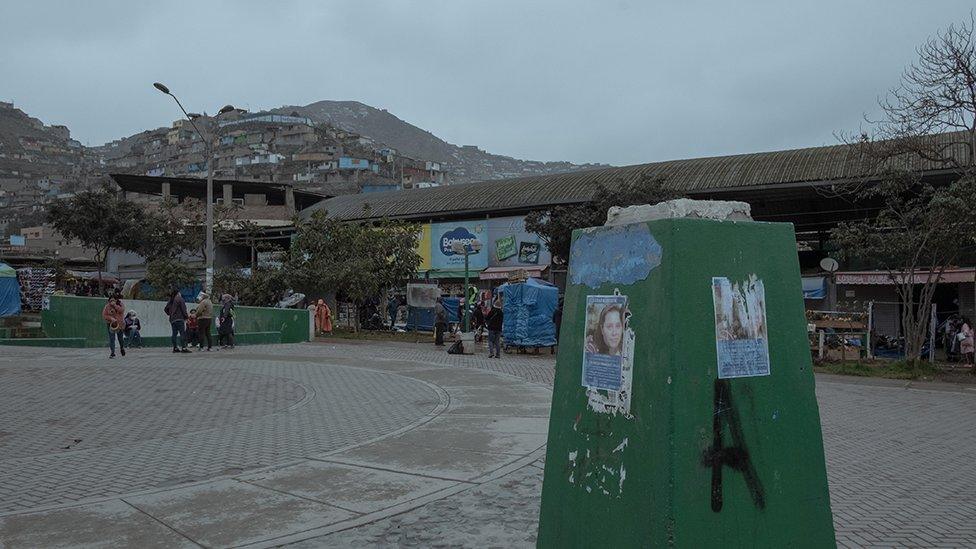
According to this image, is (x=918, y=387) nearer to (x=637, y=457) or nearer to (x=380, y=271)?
(x=637, y=457)

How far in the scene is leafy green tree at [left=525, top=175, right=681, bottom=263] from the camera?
25.8 m

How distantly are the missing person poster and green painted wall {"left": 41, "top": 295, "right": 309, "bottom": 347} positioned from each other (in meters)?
22.3

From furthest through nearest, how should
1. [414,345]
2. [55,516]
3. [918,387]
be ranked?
1. [414,345]
2. [918,387]
3. [55,516]

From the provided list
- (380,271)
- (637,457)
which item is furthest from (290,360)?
(637,457)

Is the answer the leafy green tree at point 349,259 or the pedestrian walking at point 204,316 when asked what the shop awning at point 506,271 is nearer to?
the leafy green tree at point 349,259

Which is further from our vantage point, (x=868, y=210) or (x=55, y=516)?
(x=868, y=210)

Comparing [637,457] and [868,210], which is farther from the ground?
[868,210]

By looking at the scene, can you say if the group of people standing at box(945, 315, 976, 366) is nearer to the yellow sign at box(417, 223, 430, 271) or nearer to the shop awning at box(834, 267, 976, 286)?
the shop awning at box(834, 267, 976, 286)

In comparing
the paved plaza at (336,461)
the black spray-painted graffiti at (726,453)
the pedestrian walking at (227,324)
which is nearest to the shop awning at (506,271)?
the pedestrian walking at (227,324)

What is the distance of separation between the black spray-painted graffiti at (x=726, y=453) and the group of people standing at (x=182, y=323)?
17.8 metres

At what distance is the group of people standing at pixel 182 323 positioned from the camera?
18.0 metres

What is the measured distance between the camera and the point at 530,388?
494 inches

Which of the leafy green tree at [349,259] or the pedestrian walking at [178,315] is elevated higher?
the leafy green tree at [349,259]

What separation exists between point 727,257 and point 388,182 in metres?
90.9
